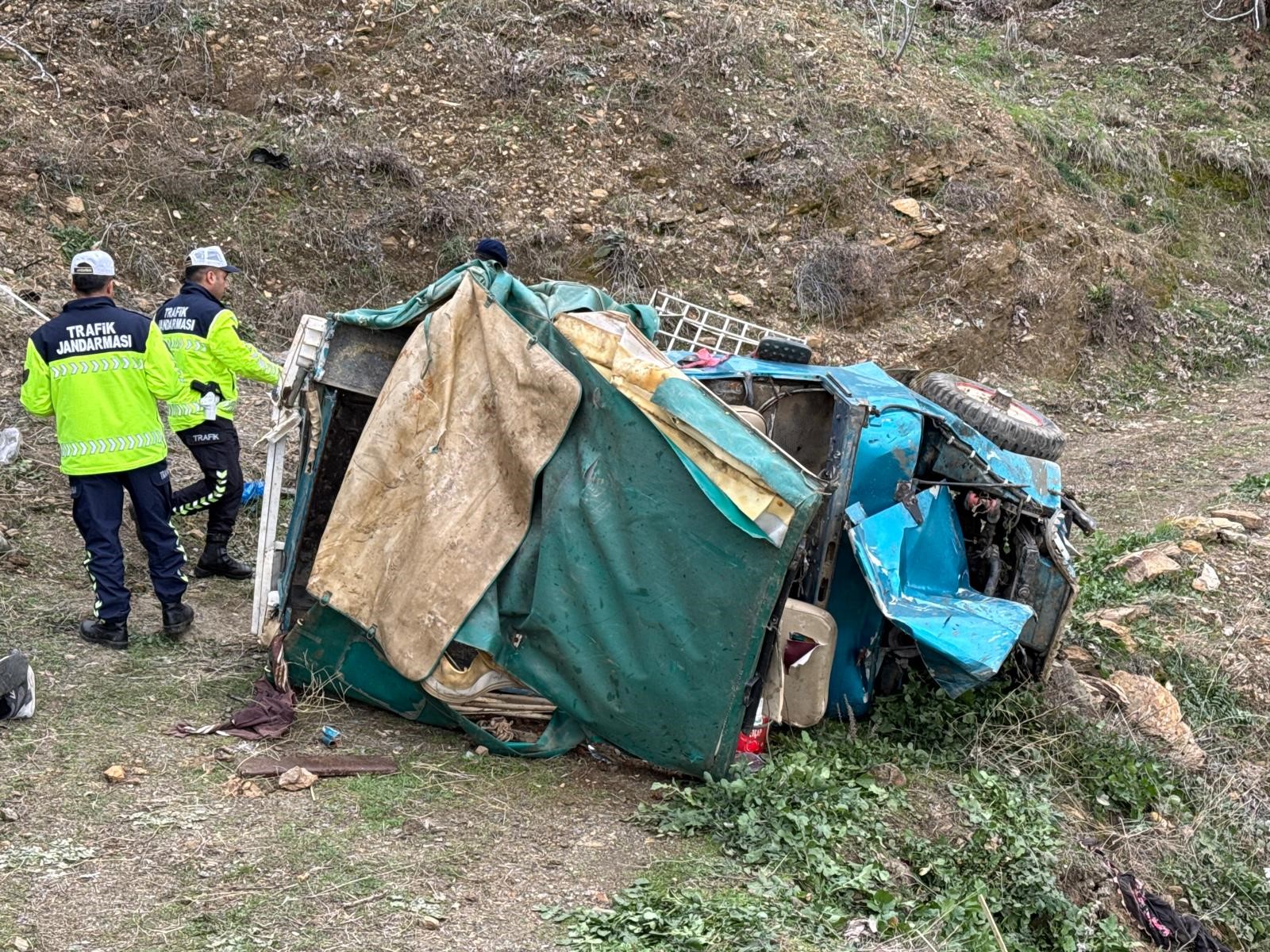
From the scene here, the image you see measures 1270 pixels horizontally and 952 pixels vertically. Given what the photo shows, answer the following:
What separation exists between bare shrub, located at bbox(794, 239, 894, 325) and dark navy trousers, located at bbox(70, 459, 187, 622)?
7008 millimetres

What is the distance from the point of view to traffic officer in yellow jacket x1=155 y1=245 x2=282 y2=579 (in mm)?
5570

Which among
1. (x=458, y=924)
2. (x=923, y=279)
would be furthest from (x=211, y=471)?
(x=923, y=279)

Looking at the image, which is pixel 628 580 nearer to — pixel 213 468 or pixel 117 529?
pixel 117 529

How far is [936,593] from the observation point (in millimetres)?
4949

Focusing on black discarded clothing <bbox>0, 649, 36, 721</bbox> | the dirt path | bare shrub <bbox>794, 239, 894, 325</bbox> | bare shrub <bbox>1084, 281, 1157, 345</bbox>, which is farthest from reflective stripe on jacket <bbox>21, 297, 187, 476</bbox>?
bare shrub <bbox>1084, 281, 1157, 345</bbox>

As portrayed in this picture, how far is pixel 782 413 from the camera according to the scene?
5.27 m

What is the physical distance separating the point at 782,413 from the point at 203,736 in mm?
2679

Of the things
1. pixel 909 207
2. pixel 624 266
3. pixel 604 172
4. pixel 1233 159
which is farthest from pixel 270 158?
pixel 1233 159

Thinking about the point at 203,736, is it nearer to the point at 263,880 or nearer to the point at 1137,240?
the point at 263,880

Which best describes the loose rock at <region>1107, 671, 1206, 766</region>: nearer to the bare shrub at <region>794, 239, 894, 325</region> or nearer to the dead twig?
the dead twig

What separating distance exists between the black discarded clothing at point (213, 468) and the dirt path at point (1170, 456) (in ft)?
18.6

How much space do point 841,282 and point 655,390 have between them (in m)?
7.29

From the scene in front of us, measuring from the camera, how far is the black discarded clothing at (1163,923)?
4371 millimetres

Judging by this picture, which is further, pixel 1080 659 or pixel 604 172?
pixel 604 172
